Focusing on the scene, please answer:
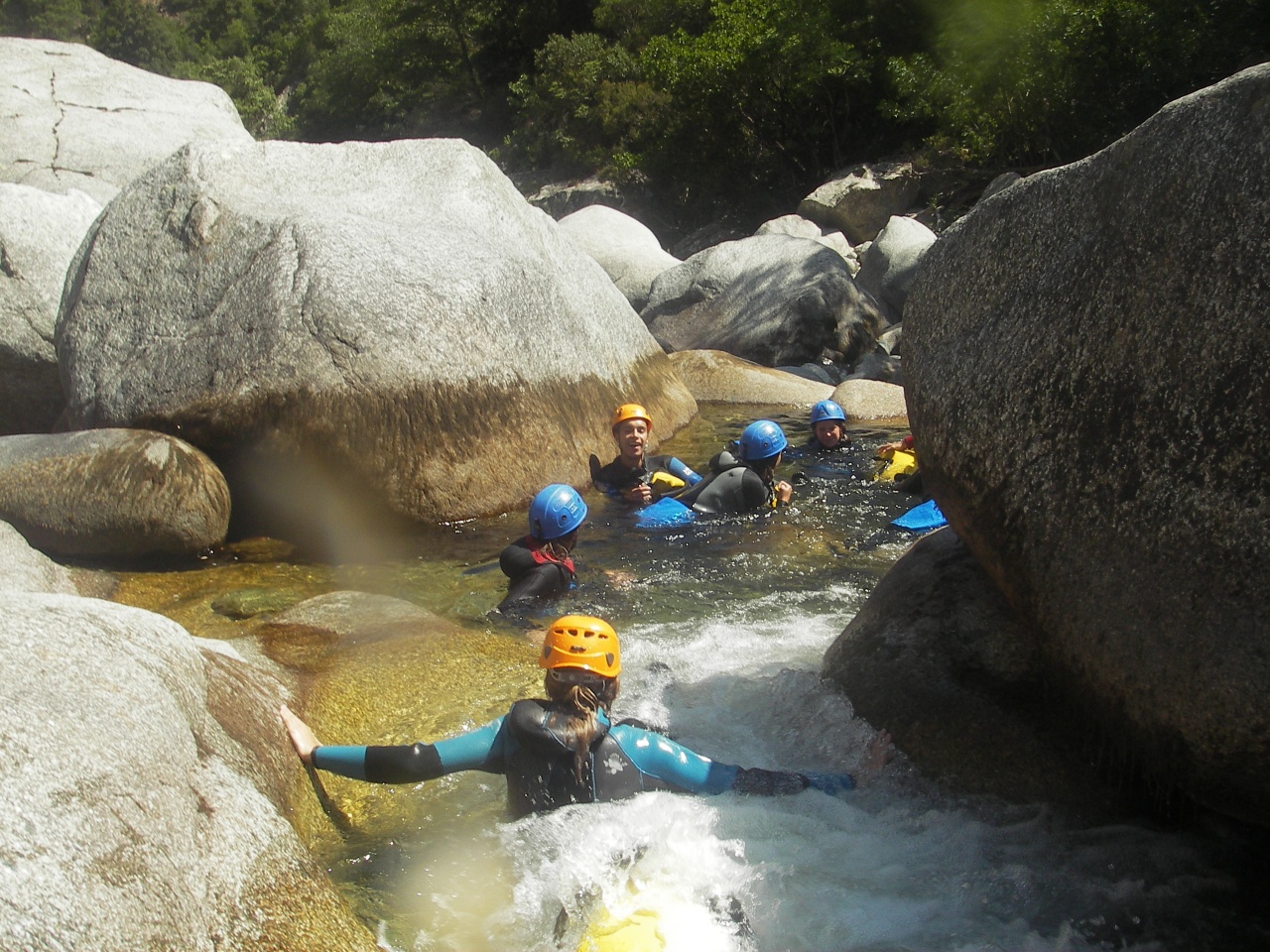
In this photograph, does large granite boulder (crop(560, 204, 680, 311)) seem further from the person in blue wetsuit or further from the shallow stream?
the shallow stream

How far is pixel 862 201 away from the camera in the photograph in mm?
22406

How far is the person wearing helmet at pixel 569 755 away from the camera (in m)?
3.79

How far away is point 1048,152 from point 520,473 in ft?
50.3

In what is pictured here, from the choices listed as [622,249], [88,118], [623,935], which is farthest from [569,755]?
[88,118]

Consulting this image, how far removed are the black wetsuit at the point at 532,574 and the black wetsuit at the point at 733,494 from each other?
6.93ft

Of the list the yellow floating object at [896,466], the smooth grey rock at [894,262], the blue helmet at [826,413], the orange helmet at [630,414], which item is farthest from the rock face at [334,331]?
the smooth grey rock at [894,262]

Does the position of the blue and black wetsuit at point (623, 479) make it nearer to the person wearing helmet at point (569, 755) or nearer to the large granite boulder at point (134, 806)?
the person wearing helmet at point (569, 755)

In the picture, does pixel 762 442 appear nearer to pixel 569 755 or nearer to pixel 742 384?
pixel 569 755

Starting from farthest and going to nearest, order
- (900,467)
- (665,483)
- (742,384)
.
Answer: (742,384)
(900,467)
(665,483)

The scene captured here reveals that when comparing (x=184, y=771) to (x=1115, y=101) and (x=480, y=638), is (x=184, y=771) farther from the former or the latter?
(x=1115, y=101)

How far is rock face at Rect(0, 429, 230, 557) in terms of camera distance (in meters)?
6.83

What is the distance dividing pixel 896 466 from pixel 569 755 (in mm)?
5952

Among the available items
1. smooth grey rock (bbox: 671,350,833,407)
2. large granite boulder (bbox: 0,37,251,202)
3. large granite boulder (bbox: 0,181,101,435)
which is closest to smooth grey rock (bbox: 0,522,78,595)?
large granite boulder (bbox: 0,181,101,435)

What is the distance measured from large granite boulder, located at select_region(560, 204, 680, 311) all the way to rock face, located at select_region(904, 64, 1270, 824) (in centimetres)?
1307
